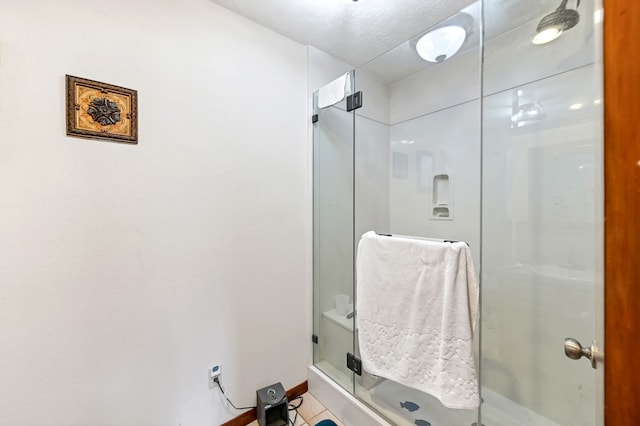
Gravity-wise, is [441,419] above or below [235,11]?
below

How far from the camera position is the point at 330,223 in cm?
190

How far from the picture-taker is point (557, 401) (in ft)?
4.54

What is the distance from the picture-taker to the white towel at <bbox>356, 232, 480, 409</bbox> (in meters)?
1.06

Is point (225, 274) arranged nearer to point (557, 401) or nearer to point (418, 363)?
point (418, 363)

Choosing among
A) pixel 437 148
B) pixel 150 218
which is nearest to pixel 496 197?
pixel 437 148

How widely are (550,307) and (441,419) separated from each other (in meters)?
0.88

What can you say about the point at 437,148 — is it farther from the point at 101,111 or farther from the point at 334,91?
the point at 101,111

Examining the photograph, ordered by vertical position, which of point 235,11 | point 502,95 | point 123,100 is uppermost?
point 235,11

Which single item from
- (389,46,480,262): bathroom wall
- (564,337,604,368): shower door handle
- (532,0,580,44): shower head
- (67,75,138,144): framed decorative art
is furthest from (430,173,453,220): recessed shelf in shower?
(67,75,138,144): framed decorative art

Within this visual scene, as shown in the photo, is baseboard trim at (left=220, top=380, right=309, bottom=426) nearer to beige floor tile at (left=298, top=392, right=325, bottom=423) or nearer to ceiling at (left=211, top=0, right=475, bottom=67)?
beige floor tile at (left=298, top=392, right=325, bottom=423)

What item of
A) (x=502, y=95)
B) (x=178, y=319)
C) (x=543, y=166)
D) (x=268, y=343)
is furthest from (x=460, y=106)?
(x=178, y=319)

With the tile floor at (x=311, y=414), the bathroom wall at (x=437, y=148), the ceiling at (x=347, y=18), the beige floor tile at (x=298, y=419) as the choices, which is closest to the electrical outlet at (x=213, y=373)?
the tile floor at (x=311, y=414)

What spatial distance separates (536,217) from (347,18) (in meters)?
1.63

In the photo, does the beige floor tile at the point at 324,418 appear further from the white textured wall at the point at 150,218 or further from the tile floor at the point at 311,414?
the white textured wall at the point at 150,218
